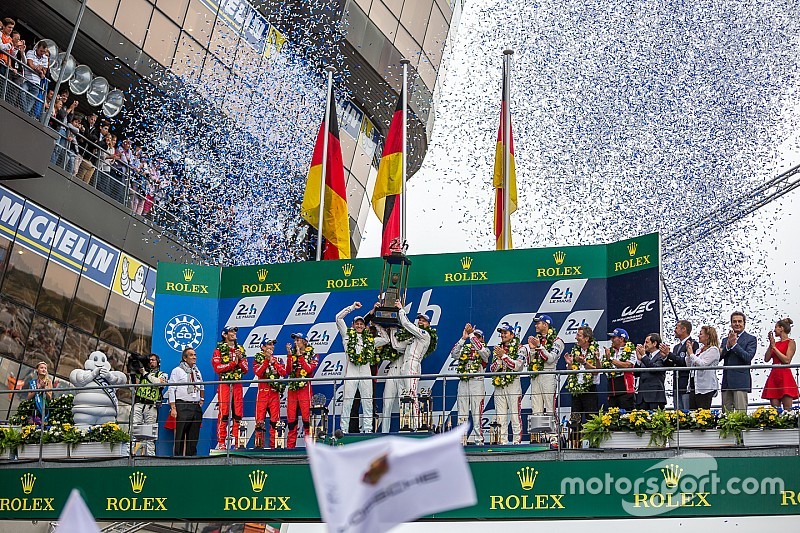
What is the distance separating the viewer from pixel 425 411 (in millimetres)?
20312

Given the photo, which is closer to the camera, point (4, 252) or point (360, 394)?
point (360, 394)

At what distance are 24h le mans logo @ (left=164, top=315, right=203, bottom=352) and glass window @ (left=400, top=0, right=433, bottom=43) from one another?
2276cm

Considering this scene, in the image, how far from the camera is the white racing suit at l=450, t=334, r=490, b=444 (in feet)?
62.5

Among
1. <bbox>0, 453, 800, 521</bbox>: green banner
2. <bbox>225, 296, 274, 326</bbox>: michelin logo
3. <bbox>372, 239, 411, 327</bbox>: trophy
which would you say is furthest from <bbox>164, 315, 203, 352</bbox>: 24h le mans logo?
<bbox>0, 453, 800, 521</bbox>: green banner

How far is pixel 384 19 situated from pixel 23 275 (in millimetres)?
18232

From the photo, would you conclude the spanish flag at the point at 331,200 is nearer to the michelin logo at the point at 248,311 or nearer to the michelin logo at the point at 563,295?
the michelin logo at the point at 248,311

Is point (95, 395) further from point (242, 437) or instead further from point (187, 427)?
point (242, 437)

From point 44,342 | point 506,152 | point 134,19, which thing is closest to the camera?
point 506,152

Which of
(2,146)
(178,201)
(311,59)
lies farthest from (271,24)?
(2,146)

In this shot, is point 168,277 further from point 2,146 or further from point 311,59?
point 311,59

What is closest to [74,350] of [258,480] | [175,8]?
[175,8]

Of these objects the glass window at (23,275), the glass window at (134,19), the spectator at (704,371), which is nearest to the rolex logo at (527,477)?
the spectator at (704,371)

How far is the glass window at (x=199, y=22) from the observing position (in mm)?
34031

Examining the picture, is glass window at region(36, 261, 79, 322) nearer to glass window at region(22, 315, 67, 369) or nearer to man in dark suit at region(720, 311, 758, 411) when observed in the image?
glass window at region(22, 315, 67, 369)
